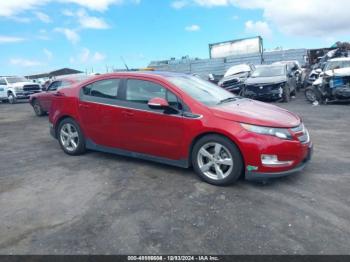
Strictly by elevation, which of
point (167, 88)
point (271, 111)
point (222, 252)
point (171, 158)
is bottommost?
point (222, 252)

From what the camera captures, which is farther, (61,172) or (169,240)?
(61,172)

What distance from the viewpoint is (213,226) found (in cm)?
346

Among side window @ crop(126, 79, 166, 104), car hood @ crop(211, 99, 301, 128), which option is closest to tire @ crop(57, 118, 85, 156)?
side window @ crop(126, 79, 166, 104)

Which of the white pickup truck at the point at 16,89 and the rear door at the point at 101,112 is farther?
the white pickup truck at the point at 16,89

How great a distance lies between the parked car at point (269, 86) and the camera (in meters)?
14.0

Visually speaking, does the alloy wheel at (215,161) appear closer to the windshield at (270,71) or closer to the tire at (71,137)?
the tire at (71,137)

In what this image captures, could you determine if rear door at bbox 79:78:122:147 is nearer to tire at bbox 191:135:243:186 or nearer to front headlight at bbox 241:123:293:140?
tire at bbox 191:135:243:186

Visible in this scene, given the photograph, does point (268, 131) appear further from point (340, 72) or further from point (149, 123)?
point (340, 72)

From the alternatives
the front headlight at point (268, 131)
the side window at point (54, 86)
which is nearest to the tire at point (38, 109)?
the side window at point (54, 86)

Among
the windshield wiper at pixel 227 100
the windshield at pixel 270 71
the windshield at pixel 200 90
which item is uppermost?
the windshield at pixel 270 71

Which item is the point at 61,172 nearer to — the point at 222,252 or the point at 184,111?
the point at 184,111

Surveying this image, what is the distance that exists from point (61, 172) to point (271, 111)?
11.3ft

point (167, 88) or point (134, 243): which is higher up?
point (167, 88)

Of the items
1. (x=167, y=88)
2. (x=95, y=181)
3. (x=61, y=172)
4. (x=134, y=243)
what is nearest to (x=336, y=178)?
(x=167, y=88)
